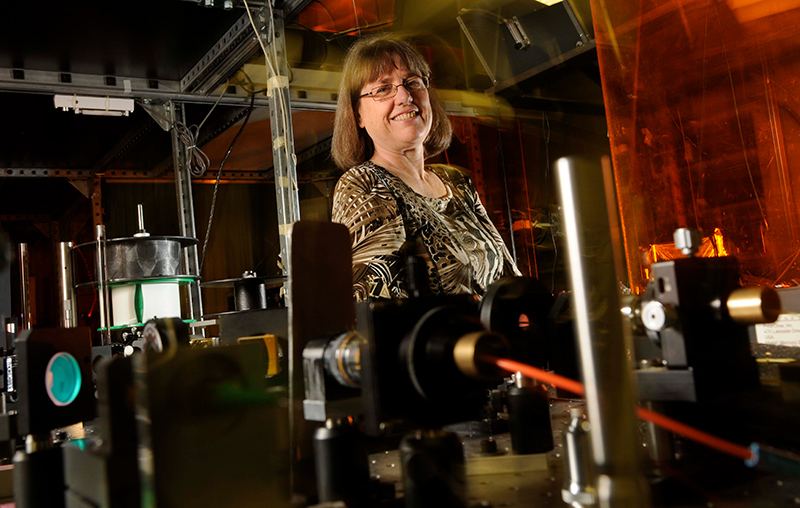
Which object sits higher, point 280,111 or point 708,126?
point 280,111

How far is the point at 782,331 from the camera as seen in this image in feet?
3.46

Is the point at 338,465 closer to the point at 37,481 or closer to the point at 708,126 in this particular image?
the point at 37,481

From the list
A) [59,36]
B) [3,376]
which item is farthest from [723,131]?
[59,36]

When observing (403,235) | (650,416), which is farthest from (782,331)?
(650,416)

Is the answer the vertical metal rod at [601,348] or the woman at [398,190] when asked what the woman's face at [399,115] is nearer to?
the woman at [398,190]

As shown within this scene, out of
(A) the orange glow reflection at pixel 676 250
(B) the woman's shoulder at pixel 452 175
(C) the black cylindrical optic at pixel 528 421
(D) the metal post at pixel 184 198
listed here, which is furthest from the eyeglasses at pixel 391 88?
(D) the metal post at pixel 184 198

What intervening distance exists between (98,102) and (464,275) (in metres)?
2.69

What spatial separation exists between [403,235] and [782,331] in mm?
706

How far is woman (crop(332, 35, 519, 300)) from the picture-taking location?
1252 mm

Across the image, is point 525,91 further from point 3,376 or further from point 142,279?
point 3,376

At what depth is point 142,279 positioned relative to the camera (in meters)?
2.24

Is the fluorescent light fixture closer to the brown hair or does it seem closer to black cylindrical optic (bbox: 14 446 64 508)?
the brown hair

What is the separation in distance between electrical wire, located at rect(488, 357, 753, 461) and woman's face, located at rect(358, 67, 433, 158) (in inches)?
44.8

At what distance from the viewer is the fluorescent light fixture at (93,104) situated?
3162 millimetres
